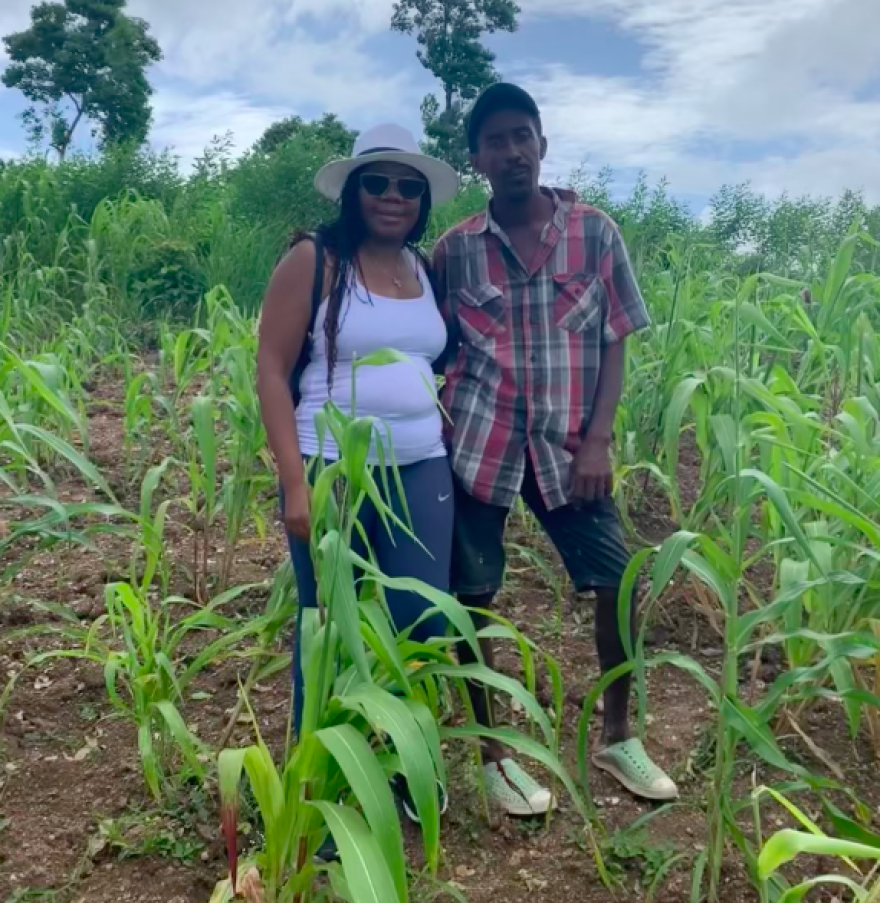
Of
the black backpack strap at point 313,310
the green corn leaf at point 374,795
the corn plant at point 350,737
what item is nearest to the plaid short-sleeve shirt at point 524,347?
the black backpack strap at point 313,310

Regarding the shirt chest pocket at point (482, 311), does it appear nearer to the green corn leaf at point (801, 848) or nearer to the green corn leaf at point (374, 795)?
the green corn leaf at point (374, 795)

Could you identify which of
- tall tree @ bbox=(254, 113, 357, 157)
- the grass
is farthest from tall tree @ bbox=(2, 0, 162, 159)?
the grass

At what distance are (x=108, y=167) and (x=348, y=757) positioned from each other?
7.15m

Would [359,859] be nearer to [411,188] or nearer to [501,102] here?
[411,188]

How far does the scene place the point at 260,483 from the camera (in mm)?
2230

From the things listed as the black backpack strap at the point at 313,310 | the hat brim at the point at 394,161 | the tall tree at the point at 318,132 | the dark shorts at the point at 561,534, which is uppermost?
the tall tree at the point at 318,132

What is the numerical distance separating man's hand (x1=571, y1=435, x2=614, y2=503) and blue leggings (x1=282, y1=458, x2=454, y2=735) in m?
0.23

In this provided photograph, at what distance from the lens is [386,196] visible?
1.56 metres

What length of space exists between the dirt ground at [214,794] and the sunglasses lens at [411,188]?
2.64 ft

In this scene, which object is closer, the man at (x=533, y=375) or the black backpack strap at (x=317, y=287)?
the black backpack strap at (x=317, y=287)

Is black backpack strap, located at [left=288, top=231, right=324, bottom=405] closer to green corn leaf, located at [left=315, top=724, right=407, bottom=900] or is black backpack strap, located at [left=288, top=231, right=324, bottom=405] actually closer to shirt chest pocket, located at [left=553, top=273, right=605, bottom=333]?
shirt chest pocket, located at [left=553, top=273, right=605, bottom=333]

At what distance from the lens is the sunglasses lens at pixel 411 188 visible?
1.58 metres

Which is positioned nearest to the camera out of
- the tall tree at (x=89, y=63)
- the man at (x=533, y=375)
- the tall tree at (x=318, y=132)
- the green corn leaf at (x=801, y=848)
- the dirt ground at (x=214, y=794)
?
the green corn leaf at (x=801, y=848)

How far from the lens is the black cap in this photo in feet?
5.37
